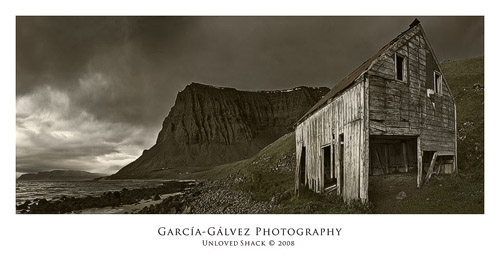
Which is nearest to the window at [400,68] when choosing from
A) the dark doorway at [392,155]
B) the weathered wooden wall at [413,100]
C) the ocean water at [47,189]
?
the weathered wooden wall at [413,100]

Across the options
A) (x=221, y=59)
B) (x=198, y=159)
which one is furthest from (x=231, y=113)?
(x=221, y=59)

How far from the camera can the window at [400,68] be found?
11031 millimetres

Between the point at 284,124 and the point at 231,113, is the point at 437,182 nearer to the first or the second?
the point at 284,124

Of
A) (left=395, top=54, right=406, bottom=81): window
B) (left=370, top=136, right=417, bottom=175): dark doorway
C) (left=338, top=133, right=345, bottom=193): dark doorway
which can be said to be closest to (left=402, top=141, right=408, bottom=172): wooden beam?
(left=370, top=136, right=417, bottom=175): dark doorway

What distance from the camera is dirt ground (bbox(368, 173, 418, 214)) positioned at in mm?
9531

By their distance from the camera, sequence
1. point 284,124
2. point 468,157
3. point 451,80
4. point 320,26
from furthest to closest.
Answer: point 284,124 → point 451,80 → point 468,157 → point 320,26

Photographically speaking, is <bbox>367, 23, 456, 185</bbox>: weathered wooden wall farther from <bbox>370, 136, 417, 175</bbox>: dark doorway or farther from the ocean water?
the ocean water

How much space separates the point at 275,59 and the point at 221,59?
8.11ft

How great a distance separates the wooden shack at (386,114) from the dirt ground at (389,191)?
0.59m

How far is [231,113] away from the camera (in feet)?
401

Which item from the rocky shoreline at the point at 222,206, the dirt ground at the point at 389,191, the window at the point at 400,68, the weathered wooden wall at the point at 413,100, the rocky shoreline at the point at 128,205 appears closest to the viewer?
the dirt ground at the point at 389,191

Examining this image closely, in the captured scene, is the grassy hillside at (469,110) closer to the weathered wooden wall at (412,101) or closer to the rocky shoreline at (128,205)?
the weathered wooden wall at (412,101)

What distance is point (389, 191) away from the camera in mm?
11227

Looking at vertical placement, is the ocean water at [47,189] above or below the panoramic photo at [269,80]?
below
